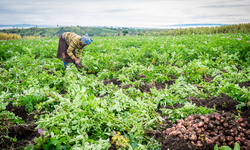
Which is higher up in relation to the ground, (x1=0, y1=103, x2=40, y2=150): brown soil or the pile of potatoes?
the pile of potatoes

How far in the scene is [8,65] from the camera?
17.5 feet

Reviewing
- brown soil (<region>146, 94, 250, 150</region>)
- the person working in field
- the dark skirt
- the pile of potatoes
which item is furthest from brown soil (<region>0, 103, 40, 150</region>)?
the dark skirt

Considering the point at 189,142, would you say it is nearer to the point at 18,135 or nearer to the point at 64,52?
the point at 18,135

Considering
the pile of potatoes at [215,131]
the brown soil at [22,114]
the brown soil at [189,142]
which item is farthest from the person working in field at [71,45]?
the pile of potatoes at [215,131]

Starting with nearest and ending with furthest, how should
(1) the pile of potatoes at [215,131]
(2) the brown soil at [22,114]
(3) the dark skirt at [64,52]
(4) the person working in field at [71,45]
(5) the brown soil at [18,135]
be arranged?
1. (1) the pile of potatoes at [215,131]
2. (5) the brown soil at [18,135]
3. (2) the brown soil at [22,114]
4. (4) the person working in field at [71,45]
5. (3) the dark skirt at [64,52]

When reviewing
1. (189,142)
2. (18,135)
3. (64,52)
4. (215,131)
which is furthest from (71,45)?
(215,131)

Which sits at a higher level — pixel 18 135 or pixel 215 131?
pixel 215 131

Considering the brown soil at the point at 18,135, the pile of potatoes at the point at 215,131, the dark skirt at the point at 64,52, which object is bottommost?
the brown soil at the point at 18,135

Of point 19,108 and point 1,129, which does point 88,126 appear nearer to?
point 1,129

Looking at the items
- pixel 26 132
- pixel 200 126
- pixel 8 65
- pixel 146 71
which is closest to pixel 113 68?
pixel 146 71

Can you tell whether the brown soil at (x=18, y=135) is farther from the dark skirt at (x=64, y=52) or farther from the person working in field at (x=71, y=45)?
the dark skirt at (x=64, y=52)

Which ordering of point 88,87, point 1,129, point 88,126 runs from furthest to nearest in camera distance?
1. point 88,87
2. point 1,129
3. point 88,126

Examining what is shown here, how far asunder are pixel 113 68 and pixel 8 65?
4047 mm

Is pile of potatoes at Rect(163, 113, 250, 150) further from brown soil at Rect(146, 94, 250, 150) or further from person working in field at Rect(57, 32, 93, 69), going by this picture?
person working in field at Rect(57, 32, 93, 69)
